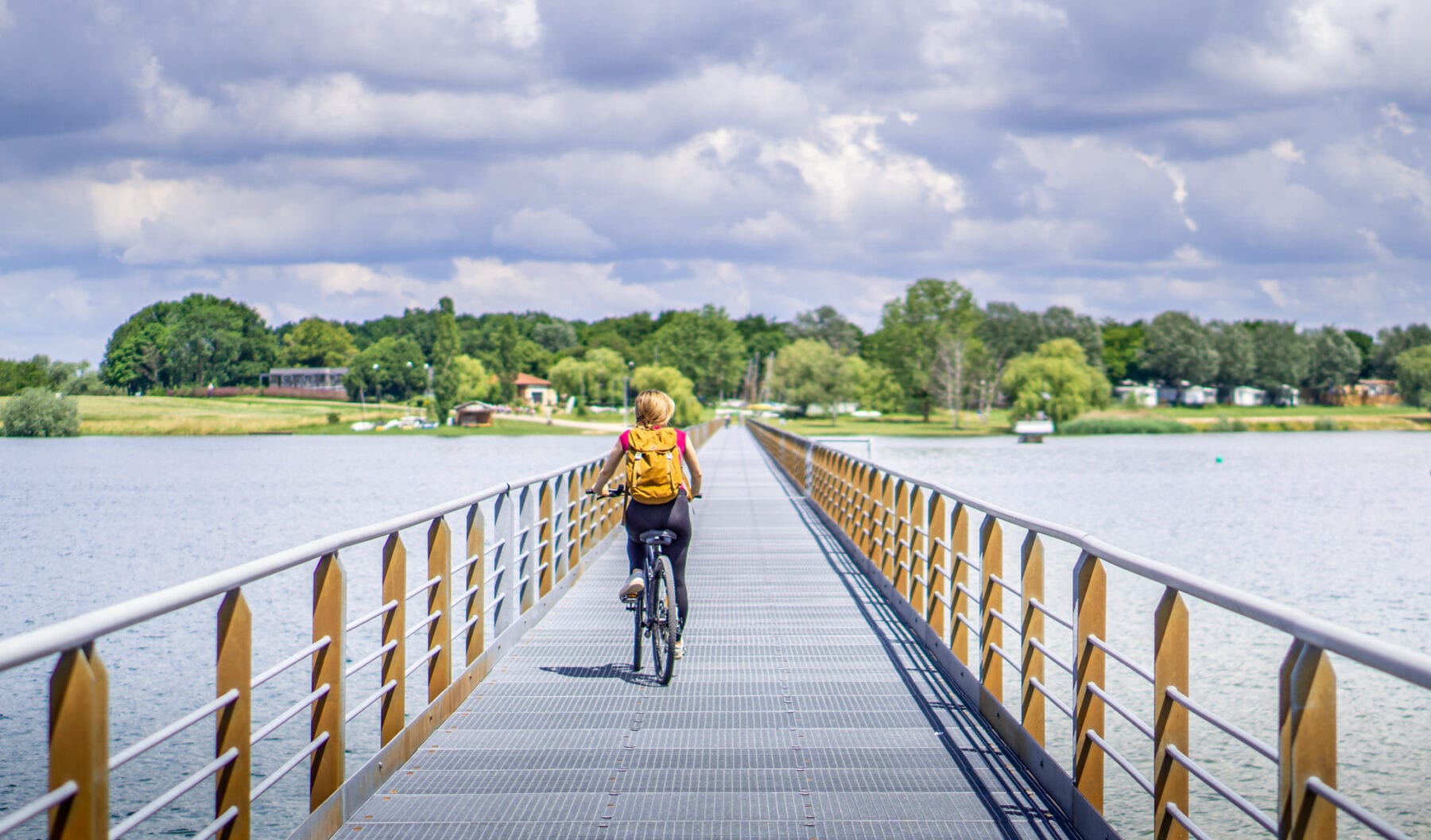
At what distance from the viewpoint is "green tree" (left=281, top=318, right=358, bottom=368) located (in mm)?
175000

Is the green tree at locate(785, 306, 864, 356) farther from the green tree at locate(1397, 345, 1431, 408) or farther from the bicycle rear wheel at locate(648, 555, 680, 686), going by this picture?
the bicycle rear wheel at locate(648, 555, 680, 686)

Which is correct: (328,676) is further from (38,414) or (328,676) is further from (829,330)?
(829,330)

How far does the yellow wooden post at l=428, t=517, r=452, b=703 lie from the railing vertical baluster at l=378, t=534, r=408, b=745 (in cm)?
50

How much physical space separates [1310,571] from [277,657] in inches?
901

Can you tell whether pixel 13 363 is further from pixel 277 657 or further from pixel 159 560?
pixel 277 657

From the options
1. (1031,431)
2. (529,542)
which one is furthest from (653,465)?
(1031,431)

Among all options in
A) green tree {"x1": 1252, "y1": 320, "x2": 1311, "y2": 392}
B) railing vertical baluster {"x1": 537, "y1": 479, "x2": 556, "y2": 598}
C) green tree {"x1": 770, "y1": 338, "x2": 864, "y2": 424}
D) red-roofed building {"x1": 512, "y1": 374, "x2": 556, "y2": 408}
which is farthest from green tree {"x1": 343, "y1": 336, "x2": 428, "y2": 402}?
railing vertical baluster {"x1": 537, "y1": 479, "x2": 556, "y2": 598}

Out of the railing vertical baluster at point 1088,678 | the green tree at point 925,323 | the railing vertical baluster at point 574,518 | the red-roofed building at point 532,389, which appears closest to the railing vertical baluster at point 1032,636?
Answer: the railing vertical baluster at point 1088,678

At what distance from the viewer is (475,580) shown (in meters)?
7.23

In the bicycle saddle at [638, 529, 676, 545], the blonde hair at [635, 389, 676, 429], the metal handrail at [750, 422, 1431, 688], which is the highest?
the blonde hair at [635, 389, 676, 429]

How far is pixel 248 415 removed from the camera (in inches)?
4988

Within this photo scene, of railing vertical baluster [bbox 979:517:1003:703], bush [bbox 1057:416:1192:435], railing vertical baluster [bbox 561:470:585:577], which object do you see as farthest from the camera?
bush [bbox 1057:416:1192:435]

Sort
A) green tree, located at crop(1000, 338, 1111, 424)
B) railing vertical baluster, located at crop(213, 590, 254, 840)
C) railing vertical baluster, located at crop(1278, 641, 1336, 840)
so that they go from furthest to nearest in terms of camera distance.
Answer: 1. green tree, located at crop(1000, 338, 1111, 424)
2. railing vertical baluster, located at crop(213, 590, 254, 840)
3. railing vertical baluster, located at crop(1278, 641, 1336, 840)

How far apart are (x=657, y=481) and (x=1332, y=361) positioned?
174359 mm
